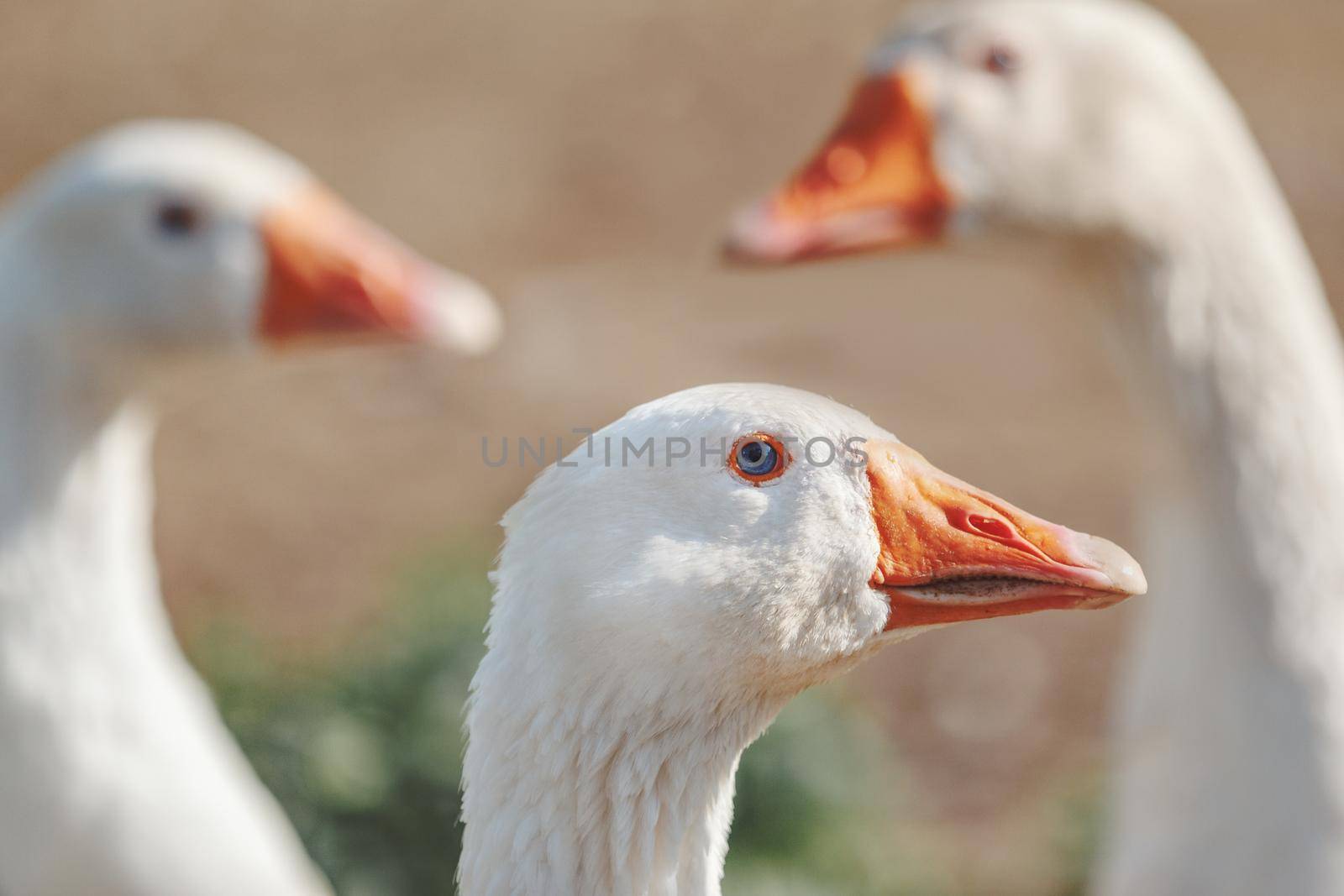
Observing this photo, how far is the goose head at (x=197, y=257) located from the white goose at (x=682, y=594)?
84.2 inches

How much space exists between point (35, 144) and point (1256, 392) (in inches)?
407

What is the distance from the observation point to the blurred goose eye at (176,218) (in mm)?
3934

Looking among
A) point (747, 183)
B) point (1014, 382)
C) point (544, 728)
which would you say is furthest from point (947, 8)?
point (747, 183)

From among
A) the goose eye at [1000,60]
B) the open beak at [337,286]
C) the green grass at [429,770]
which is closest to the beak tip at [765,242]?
the goose eye at [1000,60]

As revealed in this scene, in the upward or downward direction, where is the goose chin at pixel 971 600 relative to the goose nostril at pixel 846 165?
downward

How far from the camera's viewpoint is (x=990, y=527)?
2.09 m

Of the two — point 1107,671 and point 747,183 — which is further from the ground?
point 747,183

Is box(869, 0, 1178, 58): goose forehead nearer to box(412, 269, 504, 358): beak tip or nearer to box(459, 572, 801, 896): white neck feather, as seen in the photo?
box(412, 269, 504, 358): beak tip

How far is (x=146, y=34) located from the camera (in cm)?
1280

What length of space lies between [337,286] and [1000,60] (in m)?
1.86

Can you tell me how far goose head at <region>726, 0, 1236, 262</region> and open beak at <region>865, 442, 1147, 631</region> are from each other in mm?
1578

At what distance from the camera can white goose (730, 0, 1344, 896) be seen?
3.23 meters

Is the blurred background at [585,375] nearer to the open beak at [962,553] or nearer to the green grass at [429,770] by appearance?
the green grass at [429,770]

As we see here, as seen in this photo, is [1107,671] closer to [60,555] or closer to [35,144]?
[60,555]
